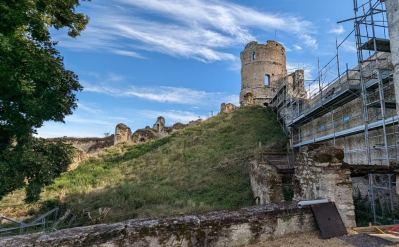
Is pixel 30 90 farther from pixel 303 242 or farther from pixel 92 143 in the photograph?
pixel 92 143

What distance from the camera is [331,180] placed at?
3930 millimetres

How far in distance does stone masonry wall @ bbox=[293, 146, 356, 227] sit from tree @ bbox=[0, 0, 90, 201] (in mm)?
6825

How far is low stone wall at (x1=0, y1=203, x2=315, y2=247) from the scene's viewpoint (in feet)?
8.52

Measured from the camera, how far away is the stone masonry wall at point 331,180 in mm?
3821

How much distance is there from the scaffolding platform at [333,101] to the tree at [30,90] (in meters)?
11.3

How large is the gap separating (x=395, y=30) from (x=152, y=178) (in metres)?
14.7

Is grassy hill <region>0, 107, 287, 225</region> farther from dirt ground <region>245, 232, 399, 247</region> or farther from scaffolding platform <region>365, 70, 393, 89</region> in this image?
scaffolding platform <region>365, 70, 393, 89</region>

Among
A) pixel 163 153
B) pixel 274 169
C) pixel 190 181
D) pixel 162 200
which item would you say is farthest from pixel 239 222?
pixel 163 153

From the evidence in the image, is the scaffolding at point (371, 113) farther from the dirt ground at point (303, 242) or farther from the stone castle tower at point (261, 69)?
the stone castle tower at point (261, 69)

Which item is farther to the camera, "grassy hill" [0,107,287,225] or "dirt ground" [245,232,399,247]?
"grassy hill" [0,107,287,225]

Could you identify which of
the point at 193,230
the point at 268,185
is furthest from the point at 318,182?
the point at 268,185

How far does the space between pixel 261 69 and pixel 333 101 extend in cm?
2400

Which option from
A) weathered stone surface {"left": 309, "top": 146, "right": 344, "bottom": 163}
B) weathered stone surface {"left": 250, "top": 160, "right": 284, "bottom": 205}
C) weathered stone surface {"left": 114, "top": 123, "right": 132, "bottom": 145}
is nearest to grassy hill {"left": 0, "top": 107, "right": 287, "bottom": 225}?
weathered stone surface {"left": 250, "top": 160, "right": 284, "bottom": 205}

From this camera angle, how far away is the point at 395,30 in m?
5.89
